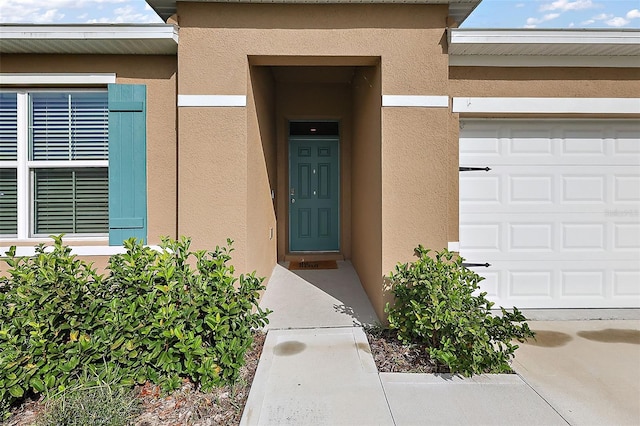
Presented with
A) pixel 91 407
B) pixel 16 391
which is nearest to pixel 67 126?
pixel 16 391

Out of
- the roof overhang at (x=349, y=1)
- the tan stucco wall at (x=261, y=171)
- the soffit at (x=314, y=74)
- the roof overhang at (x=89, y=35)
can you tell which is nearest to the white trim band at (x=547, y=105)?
the roof overhang at (x=349, y=1)

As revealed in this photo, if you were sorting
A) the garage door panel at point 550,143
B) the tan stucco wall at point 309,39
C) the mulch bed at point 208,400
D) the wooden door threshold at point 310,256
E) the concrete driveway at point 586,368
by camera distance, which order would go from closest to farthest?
the mulch bed at point 208,400 < the concrete driveway at point 586,368 < the tan stucco wall at point 309,39 < the garage door panel at point 550,143 < the wooden door threshold at point 310,256

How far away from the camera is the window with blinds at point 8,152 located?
3604 millimetres

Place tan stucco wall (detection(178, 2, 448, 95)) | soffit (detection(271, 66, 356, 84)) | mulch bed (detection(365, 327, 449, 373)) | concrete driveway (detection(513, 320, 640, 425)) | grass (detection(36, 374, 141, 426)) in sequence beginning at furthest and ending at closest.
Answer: soffit (detection(271, 66, 356, 84)), tan stucco wall (detection(178, 2, 448, 95)), mulch bed (detection(365, 327, 449, 373)), concrete driveway (detection(513, 320, 640, 425)), grass (detection(36, 374, 141, 426))

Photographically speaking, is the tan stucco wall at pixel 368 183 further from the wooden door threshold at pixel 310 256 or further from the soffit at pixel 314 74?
the wooden door threshold at pixel 310 256

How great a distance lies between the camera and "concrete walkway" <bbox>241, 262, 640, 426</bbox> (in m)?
2.16

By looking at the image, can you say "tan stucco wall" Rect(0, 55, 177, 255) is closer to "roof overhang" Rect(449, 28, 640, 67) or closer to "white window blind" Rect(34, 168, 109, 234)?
"white window blind" Rect(34, 168, 109, 234)

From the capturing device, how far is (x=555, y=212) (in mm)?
3896

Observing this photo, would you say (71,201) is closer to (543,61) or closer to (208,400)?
(208,400)

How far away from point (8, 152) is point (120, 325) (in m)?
2.77

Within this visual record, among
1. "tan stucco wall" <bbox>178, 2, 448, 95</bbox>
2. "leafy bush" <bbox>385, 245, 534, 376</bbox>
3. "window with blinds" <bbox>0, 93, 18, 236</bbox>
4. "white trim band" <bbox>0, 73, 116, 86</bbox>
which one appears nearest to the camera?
"leafy bush" <bbox>385, 245, 534, 376</bbox>

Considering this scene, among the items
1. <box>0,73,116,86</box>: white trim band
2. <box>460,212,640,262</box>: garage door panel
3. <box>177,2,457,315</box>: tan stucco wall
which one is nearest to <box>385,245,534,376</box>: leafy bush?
<box>177,2,457,315</box>: tan stucco wall

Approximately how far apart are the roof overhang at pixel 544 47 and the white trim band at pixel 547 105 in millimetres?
378

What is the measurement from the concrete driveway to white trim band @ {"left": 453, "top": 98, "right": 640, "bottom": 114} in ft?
7.62
